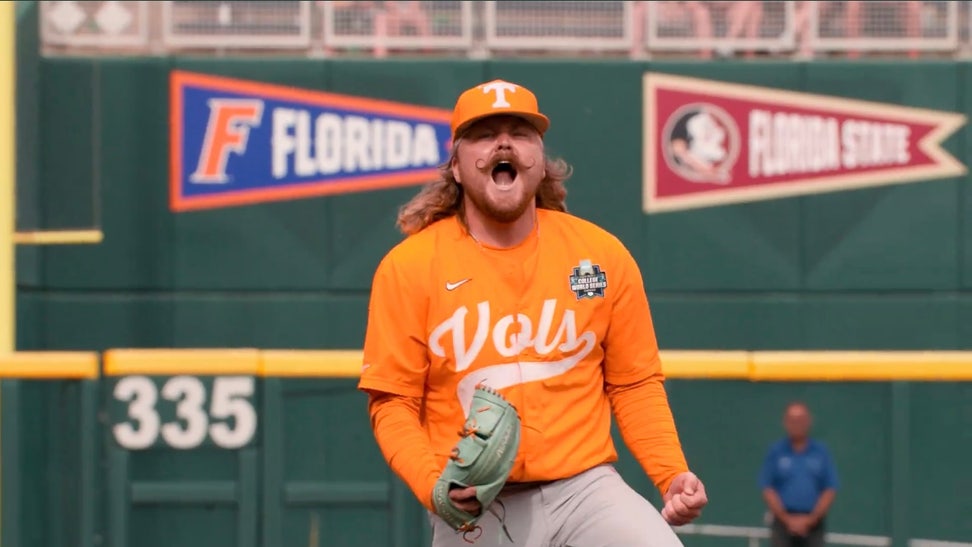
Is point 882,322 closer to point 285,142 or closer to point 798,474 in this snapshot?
point 798,474

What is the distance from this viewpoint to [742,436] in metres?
8.27

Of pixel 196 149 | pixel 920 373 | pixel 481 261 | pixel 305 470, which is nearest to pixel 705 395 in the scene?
pixel 920 373

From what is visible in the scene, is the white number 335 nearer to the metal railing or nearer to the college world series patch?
the metal railing

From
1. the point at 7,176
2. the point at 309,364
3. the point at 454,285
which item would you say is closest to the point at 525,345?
the point at 454,285

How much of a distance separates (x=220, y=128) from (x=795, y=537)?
12.9ft

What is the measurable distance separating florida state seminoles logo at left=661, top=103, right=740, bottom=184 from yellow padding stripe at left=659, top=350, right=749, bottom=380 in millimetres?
1621

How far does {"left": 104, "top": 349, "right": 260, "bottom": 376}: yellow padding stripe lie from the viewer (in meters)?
7.72

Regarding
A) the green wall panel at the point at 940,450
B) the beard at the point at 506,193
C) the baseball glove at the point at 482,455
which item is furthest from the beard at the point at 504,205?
the green wall panel at the point at 940,450

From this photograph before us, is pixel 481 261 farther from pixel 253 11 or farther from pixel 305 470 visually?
pixel 253 11

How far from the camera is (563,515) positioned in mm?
3697

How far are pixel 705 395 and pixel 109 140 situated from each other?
12.0 feet

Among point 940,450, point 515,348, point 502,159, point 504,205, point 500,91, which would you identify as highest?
point 500,91

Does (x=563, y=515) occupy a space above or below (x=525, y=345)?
below

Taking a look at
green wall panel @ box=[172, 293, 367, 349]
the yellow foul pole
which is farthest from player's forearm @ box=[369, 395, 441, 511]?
green wall panel @ box=[172, 293, 367, 349]
